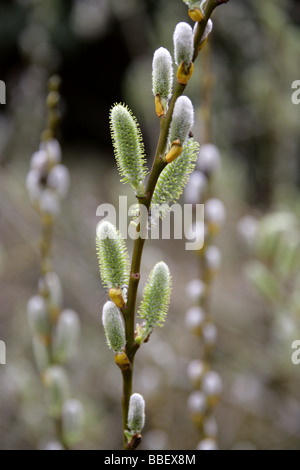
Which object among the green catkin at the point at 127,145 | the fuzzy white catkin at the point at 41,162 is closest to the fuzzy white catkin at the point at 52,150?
the fuzzy white catkin at the point at 41,162

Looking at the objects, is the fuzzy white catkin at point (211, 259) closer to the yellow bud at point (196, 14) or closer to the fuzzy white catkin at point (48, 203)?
the fuzzy white catkin at point (48, 203)

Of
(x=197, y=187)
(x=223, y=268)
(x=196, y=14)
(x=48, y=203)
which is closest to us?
(x=196, y=14)

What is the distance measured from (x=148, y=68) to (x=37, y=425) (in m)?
1.68

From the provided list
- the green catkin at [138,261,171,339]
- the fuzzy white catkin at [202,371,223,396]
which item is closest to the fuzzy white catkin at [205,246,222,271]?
the fuzzy white catkin at [202,371,223,396]

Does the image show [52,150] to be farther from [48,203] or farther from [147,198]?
[147,198]

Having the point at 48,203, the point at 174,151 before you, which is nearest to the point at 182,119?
the point at 174,151

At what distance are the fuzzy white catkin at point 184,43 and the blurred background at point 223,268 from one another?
70 centimetres

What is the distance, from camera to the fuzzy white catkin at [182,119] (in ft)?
1.36

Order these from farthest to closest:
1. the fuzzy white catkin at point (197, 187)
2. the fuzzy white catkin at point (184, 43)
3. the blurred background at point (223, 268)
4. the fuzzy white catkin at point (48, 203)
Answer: the blurred background at point (223, 268) < the fuzzy white catkin at point (197, 187) < the fuzzy white catkin at point (48, 203) < the fuzzy white catkin at point (184, 43)

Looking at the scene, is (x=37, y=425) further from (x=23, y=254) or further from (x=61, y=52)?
(x=61, y=52)

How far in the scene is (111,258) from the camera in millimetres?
454

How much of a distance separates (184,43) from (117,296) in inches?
9.5

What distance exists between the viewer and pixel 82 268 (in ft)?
5.55

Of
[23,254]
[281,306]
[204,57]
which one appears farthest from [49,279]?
[23,254]
